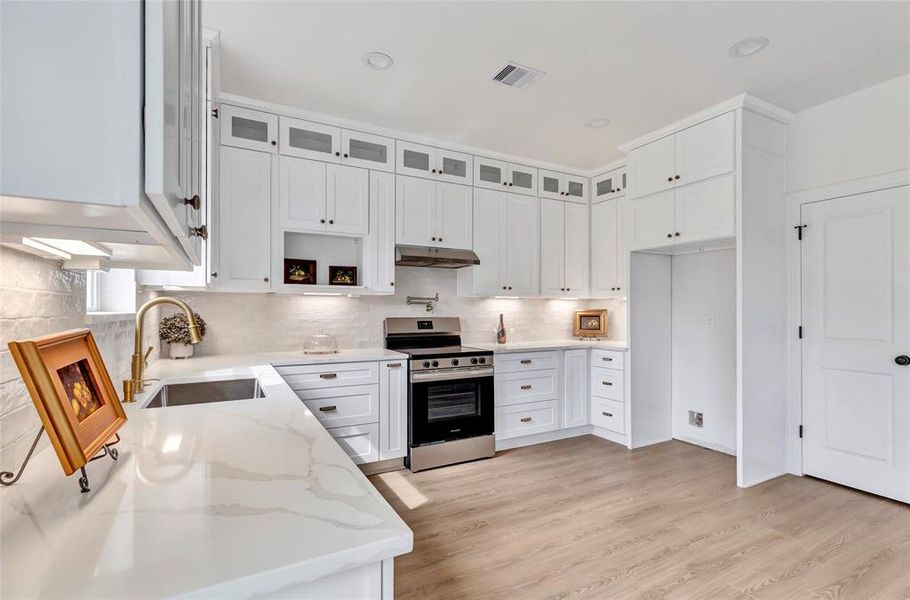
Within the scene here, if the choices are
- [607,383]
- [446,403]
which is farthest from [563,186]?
[446,403]

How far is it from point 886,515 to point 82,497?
153 inches

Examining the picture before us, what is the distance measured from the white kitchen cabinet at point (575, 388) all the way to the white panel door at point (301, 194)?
2530 mm

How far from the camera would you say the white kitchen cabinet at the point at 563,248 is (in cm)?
442

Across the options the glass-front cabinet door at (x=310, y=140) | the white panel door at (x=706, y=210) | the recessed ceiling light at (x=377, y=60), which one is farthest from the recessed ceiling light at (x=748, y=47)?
the glass-front cabinet door at (x=310, y=140)

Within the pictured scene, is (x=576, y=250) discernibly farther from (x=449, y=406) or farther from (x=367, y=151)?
(x=367, y=151)

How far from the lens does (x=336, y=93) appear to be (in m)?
3.06

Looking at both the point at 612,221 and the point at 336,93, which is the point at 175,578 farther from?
the point at 612,221

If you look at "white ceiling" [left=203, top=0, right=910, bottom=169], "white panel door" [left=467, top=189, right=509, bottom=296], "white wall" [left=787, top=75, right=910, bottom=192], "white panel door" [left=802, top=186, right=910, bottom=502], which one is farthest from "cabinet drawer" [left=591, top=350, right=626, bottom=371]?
"white ceiling" [left=203, top=0, right=910, bottom=169]

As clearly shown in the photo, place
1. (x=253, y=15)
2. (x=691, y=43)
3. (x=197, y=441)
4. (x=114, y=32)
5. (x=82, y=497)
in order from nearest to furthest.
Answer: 1. (x=114, y=32)
2. (x=82, y=497)
3. (x=197, y=441)
4. (x=253, y=15)
5. (x=691, y=43)

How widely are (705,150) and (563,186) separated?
1.45 m

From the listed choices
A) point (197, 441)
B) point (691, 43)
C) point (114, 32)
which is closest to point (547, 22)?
point (691, 43)

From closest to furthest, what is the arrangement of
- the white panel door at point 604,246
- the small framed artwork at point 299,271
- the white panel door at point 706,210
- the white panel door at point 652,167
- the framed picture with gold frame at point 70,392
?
the framed picture with gold frame at point 70,392
the white panel door at point 706,210
the small framed artwork at point 299,271
the white panel door at point 652,167
the white panel door at point 604,246

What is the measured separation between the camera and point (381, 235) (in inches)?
143

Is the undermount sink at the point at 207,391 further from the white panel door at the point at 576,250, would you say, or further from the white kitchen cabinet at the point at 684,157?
the white kitchen cabinet at the point at 684,157
